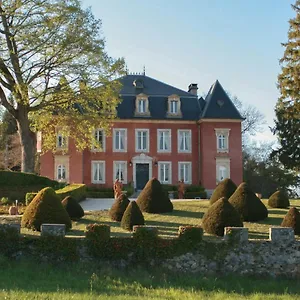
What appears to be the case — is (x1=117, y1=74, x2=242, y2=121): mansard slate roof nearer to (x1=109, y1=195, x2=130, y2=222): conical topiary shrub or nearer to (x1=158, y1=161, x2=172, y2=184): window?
(x1=158, y1=161, x2=172, y2=184): window

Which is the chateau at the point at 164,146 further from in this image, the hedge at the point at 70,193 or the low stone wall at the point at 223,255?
the low stone wall at the point at 223,255

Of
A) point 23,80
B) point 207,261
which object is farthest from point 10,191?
point 207,261

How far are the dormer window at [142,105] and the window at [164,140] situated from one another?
1.87m

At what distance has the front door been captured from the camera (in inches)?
1330

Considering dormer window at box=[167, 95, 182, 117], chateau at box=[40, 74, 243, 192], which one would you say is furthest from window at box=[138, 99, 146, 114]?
dormer window at box=[167, 95, 182, 117]

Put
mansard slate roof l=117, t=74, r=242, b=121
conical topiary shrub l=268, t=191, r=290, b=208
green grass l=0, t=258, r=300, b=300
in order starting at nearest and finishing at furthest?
green grass l=0, t=258, r=300, b=300 → conical topiary shrub l=268, t=191, r=290, b=208 → mansard slate roof l=117, t=74, r=242, b=121

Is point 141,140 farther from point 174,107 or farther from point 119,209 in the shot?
point 119,209

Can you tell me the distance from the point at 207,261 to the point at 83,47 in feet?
47.0

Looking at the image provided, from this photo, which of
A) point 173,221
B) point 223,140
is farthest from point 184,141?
point 173,221

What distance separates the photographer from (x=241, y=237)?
1094 cm

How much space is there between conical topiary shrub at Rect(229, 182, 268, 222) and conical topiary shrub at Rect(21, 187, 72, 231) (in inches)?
234

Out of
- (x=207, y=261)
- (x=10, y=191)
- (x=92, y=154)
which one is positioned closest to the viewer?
(x=207, y=261)

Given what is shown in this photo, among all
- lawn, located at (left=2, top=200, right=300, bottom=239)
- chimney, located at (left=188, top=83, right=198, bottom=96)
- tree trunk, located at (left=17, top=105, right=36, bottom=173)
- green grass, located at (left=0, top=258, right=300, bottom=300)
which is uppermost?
chimney, located at (left=188, top=83, right=198, bottom=96)

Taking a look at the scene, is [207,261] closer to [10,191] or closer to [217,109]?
[10,191]
